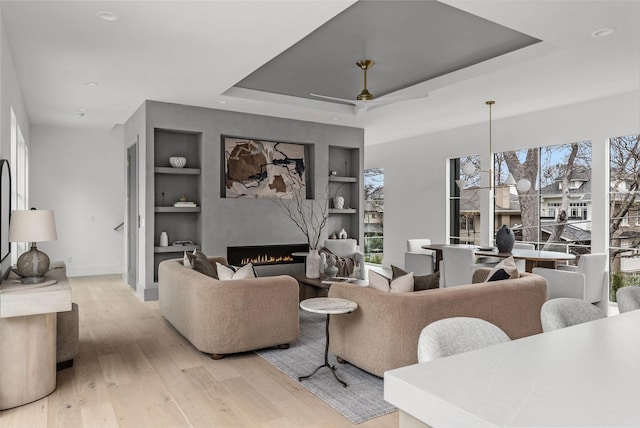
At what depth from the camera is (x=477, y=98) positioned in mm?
5891

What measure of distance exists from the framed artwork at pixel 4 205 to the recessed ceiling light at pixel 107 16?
1.27m

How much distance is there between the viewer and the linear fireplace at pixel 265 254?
22.0 ft

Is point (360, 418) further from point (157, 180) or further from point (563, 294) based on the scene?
point (157, 180)

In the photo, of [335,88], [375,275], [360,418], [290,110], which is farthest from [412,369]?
[290,110]

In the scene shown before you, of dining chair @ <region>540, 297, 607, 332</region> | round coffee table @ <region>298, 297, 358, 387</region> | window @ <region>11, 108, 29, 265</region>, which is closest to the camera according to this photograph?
dining chair @ <region>540, 297, 607, 332</region>

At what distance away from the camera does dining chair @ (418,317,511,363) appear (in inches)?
53.5

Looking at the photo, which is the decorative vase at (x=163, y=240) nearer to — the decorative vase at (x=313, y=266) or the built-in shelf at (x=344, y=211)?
the decorative vase at (x=313, y=266)

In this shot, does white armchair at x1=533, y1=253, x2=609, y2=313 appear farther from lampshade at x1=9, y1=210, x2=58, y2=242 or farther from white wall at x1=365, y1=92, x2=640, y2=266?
lampshade at x1=9, y1=210, x2=58, y2=242

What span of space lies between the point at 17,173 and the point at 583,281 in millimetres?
6494

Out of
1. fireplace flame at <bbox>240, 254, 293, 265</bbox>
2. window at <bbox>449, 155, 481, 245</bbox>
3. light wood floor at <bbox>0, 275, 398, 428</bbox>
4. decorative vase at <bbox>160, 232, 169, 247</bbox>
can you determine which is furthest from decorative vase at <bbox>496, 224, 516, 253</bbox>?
decorative vase at <bbox>160, 232, 169, 247</bbox>

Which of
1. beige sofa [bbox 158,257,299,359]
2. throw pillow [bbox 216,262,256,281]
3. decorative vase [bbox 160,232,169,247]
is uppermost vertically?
decorative vase [bbox 160,232,169,247]

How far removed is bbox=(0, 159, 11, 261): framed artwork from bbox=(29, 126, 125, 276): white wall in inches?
179

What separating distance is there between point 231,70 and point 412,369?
4170 millimetres

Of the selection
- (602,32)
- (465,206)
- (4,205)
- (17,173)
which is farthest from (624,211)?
(17,173)
